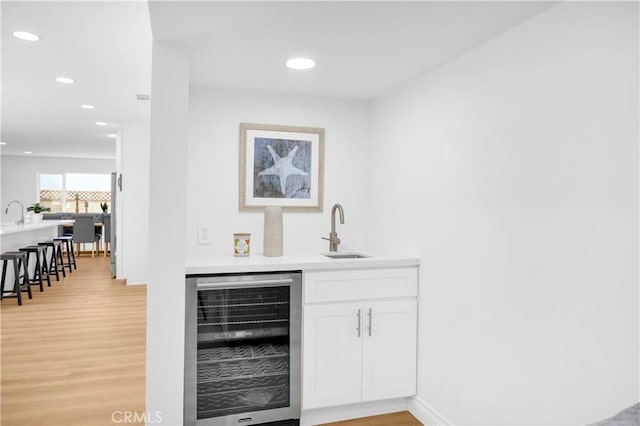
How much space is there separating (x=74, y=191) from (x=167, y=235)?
1119cm

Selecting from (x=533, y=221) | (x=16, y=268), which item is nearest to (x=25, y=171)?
(x=16, y=268)

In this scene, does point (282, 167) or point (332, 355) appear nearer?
point (332, 355)

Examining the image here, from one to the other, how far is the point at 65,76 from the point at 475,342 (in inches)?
159

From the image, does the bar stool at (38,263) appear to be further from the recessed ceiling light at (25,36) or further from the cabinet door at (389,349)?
the cabinet door at (389,349)

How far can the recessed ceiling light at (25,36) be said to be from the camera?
9.48 feet

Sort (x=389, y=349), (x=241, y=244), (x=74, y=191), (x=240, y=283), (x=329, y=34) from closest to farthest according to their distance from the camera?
1. (x=329, y=34)
2. (x=240, y=283)
3. (x=389, y=349)
4. (x=241, y=244)
5. (x=74, y=191)

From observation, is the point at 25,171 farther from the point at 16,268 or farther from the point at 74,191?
the point at 16,268

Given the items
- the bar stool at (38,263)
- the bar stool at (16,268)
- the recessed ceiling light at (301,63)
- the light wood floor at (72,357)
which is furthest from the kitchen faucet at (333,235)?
the bar stool at (38,263)

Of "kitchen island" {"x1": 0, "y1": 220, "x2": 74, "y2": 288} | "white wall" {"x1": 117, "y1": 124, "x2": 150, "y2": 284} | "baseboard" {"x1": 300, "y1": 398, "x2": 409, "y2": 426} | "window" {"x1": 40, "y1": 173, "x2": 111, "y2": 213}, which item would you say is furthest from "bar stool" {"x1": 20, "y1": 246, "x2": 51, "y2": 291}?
"baseboard" {"x1": 300, "y1": 398, "x2": 409, "y2": 426}

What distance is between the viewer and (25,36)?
2.94m

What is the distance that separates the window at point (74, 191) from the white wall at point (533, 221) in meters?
11.2

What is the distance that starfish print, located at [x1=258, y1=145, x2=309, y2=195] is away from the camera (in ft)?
10.3

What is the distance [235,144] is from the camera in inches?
121

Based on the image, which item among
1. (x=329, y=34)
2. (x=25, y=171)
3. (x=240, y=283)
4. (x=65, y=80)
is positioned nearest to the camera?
(x=329, y=34)
